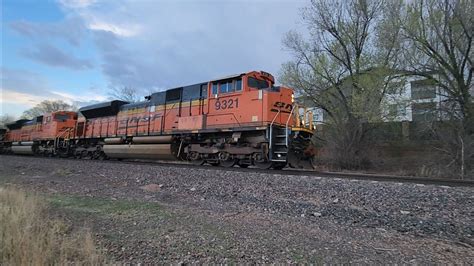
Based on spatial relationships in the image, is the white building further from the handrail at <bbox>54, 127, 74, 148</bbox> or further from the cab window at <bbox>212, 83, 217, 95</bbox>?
the handrail at <bbox>54, 127, 74, 148</bbox>

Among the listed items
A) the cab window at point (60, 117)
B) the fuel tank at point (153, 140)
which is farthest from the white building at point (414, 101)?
the cab window at point (60, 117)

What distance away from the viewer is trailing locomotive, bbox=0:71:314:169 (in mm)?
11719

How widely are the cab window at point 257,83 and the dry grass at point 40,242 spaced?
9.02 metres

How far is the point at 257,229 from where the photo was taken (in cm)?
447

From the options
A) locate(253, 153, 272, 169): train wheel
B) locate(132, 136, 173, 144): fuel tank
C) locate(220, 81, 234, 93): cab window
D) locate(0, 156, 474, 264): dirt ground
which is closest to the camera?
locate(0, 156, 474, 264): dirt ground

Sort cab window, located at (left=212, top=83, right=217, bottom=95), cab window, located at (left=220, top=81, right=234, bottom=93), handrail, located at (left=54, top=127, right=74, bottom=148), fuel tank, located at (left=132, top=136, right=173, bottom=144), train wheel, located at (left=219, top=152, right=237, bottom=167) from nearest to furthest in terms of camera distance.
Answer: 1. train wheel, located at (left=219, top=152, right=237, bottom=167)
2. cab window, located at (left=220, top=81, right=234, bottom=93)
3. cab window, located at (left=212, top=83, right=217, bottom=95)
4. fuel tank, located at (left=132, top=136, right=173, bottom=144)
5. handrail, located at (left=54, top=127, right=74, bottom=148)

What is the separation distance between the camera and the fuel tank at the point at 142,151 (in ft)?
49.3

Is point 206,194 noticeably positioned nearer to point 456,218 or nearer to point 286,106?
point 456,218

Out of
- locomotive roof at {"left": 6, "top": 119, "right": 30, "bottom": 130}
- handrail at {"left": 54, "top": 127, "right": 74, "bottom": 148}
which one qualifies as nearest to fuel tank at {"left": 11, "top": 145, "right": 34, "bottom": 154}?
locomotive roof at {"left": 6, "top": 119, "right": 30, "bottom": 130}

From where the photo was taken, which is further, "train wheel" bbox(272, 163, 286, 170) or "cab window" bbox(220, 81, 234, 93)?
"cab window" bbox(220, 81, 234, 93)

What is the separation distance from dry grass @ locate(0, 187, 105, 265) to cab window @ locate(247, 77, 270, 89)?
902cm

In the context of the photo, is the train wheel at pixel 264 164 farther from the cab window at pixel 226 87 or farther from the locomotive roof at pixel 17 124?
the locomotive roof at pixel 17 124

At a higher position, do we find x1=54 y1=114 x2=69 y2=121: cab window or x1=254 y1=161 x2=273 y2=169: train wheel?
x1=54 y1=114 x2=69 y2=121: cab window

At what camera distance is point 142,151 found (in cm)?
1639
